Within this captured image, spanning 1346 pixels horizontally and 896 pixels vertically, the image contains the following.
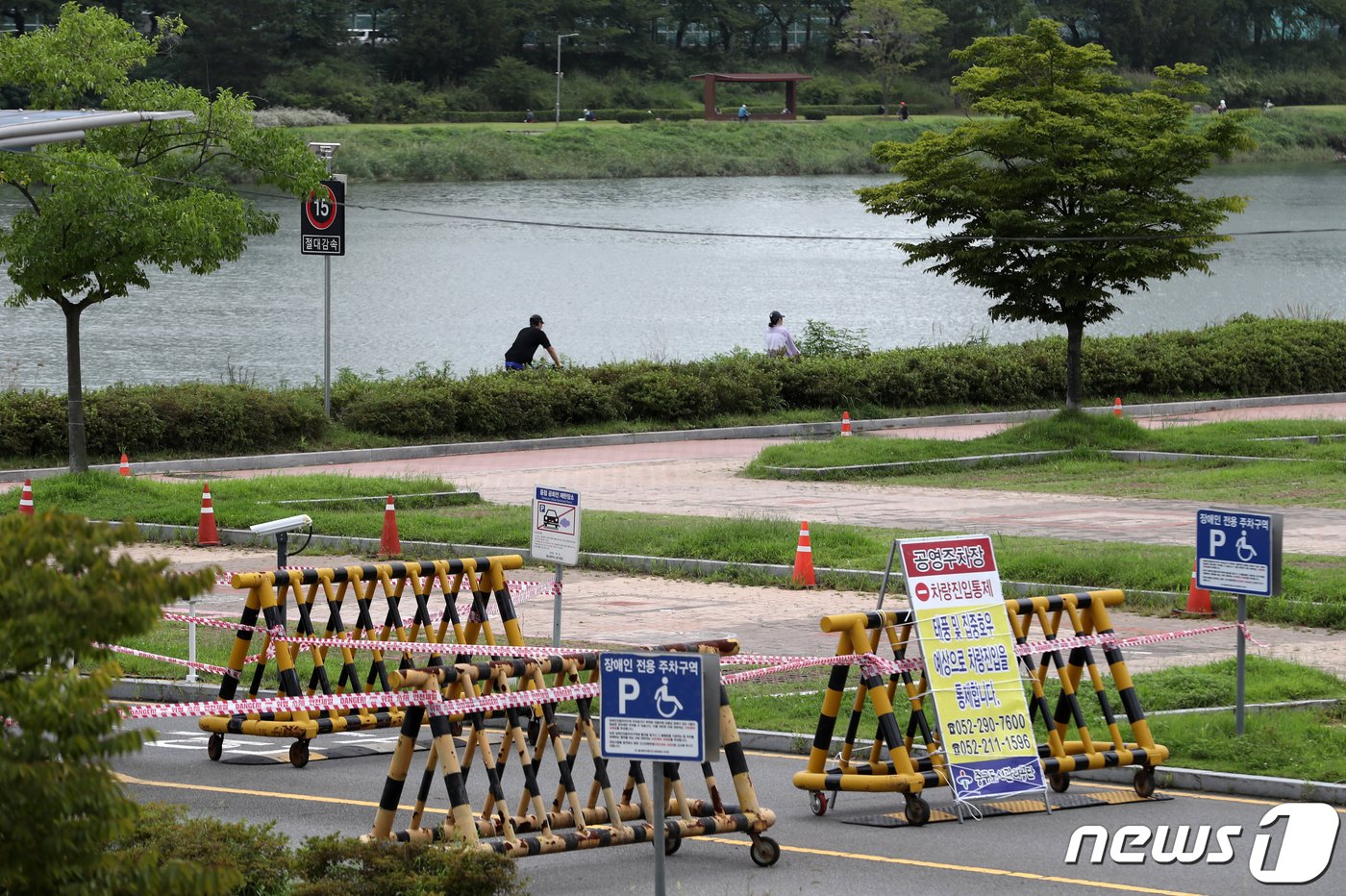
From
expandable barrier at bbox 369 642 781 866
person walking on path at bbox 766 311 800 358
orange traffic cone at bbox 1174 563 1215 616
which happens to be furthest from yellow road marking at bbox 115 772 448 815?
person walking on path at bbox 766 311 800 358

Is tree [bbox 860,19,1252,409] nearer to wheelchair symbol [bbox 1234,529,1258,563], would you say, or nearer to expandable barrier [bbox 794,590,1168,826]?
wheelchair symbol [bbox 1234,529,1258,563]

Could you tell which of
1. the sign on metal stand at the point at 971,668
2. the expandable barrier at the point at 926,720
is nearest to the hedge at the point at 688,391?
the expandable barrier at the point at 926,720

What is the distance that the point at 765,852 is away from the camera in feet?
29.6

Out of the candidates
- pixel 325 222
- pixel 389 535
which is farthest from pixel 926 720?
pixel 325 222

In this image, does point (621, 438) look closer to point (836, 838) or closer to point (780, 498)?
point (780, 498)

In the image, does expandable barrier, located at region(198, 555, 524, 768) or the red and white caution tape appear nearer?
expandable barrier, located at region(198, 555, 524, 768)

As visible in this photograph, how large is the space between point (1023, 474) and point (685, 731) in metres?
18.1

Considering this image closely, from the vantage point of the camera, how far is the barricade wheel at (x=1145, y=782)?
10359 millimetres

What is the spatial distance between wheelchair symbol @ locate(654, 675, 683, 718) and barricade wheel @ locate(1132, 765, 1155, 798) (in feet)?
12.7

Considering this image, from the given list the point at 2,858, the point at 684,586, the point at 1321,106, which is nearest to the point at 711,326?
the point at 684,586

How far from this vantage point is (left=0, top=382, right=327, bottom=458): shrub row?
24.8 metres

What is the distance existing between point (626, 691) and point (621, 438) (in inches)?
828

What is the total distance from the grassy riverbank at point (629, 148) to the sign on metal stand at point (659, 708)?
7762 cm

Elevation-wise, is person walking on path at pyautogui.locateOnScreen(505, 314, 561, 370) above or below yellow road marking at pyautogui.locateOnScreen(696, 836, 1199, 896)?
above
